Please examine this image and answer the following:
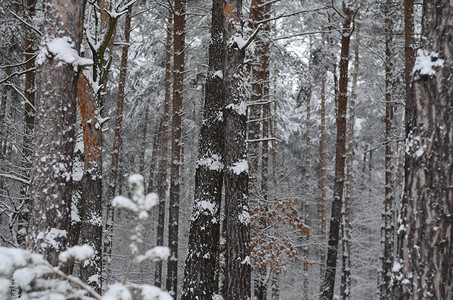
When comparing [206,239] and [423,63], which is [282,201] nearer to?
[206,239]

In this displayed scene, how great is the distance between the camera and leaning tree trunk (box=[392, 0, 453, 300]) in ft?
11.2

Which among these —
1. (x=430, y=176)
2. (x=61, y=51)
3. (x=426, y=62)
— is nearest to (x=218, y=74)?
(x=61, y=51)

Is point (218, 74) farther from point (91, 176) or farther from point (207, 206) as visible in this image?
point (91, 176)

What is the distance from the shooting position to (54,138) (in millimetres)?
4430

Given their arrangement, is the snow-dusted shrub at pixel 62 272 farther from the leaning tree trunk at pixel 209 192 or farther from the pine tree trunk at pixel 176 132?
the pine tree trunk at pixel 176 132

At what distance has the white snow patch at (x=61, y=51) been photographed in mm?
4422

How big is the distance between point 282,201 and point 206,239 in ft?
11.9

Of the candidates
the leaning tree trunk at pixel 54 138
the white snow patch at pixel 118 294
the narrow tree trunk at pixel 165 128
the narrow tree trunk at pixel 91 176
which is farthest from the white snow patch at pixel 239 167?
the narrow tree trunk at pixel 165 128

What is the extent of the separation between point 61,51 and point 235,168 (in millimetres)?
3366

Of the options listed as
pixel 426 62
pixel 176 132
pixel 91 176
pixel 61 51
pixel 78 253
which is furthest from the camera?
pixel 176 132

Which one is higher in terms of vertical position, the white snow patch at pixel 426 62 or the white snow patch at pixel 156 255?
the white snow patch at pixel 426 62

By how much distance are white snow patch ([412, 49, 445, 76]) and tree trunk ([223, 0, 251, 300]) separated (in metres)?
3.58

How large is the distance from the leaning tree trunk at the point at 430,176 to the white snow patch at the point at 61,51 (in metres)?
3.43

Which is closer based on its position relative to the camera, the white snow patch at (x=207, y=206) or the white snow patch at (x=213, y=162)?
the white snow patch at (x=207, y=206)
